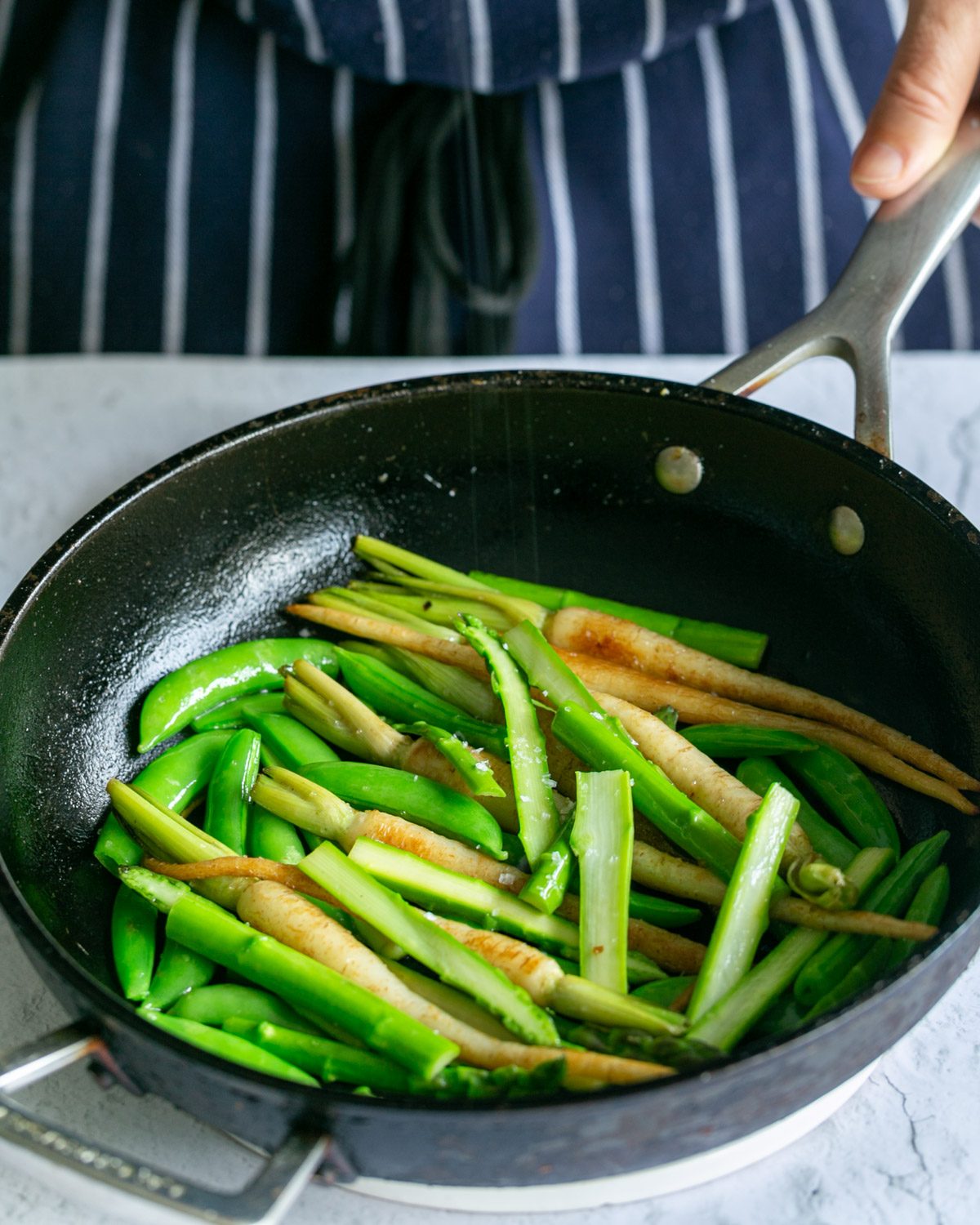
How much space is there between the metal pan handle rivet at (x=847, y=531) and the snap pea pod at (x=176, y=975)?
809mm

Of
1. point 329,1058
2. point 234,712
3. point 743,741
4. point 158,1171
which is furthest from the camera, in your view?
point 234,712

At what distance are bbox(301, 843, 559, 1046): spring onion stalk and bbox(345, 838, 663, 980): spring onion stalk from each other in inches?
0.6

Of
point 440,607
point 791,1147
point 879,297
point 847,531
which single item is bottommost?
point 791,1147

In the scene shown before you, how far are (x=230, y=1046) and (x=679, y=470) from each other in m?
0.84

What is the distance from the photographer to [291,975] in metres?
1.00

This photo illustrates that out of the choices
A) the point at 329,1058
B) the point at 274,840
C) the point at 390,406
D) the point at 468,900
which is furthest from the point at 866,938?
the point at 390,406

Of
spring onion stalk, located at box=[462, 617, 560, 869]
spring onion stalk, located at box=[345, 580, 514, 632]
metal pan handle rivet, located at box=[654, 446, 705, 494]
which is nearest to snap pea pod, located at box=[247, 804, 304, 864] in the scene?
spring onion stalk, located at box=[462, 617, 560, 869]

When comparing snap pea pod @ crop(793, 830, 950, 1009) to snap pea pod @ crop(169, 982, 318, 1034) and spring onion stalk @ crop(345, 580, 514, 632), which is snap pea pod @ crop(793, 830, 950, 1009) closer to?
snap pea pod @ crop(169, 982, 318, 1034)

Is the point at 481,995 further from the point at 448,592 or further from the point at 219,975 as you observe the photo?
the point at 448,592

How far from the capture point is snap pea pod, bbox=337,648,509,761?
1.27 meters

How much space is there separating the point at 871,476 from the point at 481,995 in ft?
2.29

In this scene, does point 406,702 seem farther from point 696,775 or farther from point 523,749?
point 696,775

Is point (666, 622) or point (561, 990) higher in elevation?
point (666, 622)

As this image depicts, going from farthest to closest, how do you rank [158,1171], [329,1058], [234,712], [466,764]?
[234,712] → [466,764] → [329,1058] → [158,1171]
